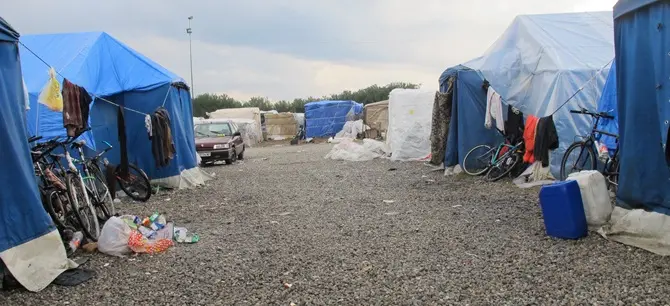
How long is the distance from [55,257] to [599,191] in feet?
18.4

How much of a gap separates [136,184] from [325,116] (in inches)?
994

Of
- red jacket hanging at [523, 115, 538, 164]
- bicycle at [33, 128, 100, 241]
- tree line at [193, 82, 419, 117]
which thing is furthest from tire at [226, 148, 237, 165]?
tree line at [193, 82, 419, 117]

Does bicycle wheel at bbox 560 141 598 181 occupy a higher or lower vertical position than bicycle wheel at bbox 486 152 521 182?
higher

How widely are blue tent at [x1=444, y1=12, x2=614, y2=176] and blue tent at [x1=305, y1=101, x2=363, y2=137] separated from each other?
22670 mm

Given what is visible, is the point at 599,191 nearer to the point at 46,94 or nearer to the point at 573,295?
the point at 573,295

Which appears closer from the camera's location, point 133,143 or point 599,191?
point 599,191

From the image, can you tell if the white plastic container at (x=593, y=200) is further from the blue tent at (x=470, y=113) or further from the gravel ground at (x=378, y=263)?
the blue tent at (x=470, y=113)

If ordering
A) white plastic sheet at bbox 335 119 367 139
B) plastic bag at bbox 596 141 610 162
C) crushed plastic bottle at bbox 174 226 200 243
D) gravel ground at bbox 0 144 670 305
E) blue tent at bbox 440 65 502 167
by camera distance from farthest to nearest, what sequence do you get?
white plastic sheet at bbox 335 119 367 139
blue tent at bbox 440 65 502 167
plastic bag at bbox 596 141 610 162
crushed plastic bottle at bbox 174 226 200 243
gravel ground at bbox 0 144 670 305

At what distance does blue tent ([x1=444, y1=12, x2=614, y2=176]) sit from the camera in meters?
8.95

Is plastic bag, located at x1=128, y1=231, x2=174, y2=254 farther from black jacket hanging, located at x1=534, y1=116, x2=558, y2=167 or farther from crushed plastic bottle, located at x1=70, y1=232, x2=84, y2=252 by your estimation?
black jacket hanging, located at x1=534, y1=116, x2=558, y2=167

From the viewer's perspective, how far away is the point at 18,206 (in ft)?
14.3

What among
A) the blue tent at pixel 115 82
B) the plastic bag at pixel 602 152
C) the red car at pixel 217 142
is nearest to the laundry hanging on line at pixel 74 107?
the blue tent at pixel 115 82

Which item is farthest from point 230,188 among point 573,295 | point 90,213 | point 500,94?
point 573,295

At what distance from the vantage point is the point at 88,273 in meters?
4.57
